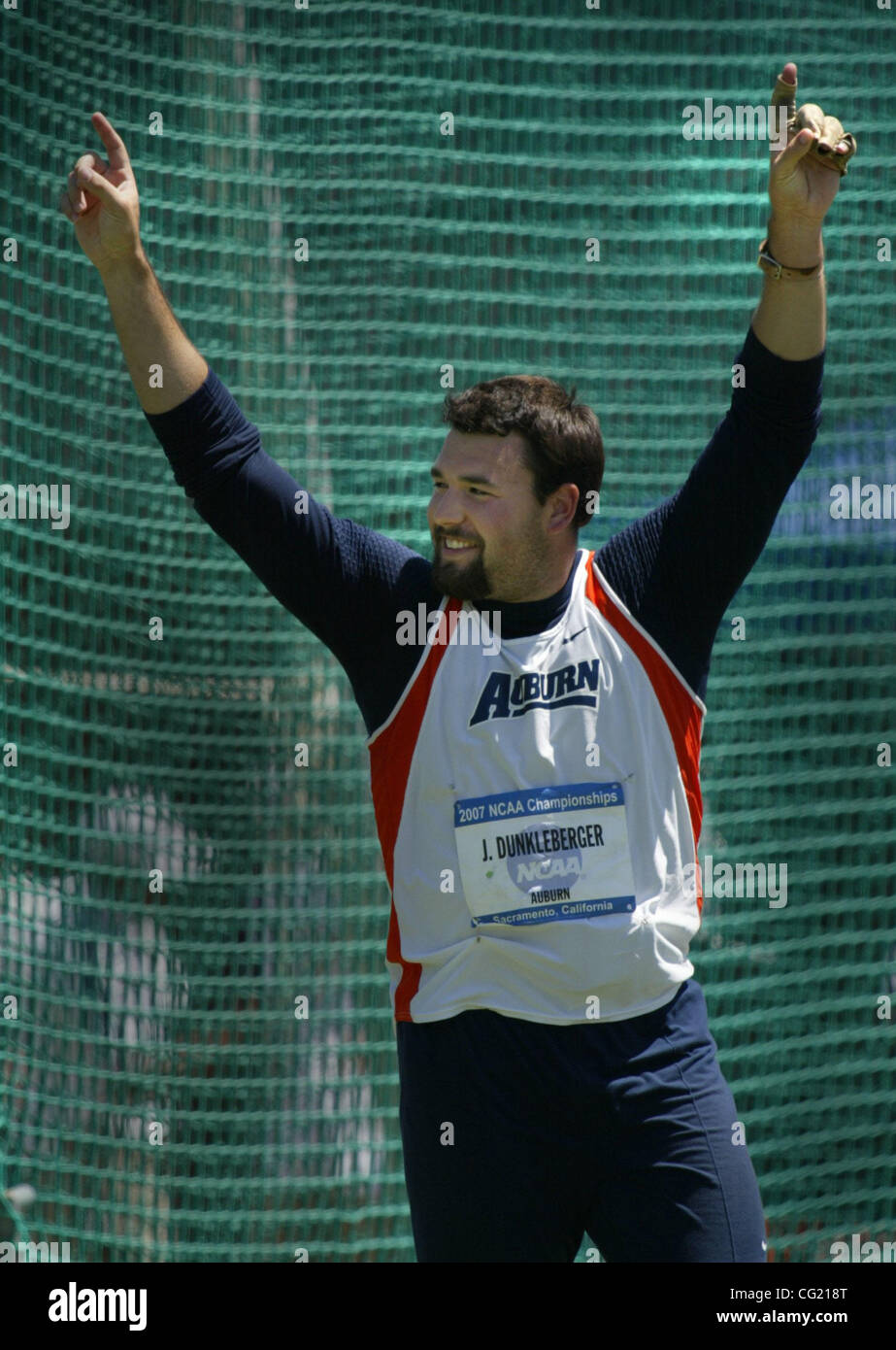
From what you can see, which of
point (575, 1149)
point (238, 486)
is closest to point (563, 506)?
point (238, 486)

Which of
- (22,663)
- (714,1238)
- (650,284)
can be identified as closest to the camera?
(714,1238)

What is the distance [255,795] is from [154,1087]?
0.66 m

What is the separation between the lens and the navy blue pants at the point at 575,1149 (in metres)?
2.07

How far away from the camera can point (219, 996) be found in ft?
11.4

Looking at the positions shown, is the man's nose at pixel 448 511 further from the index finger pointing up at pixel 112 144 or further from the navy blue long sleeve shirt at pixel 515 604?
Answer: the index finger pointing up at pixel 112 144

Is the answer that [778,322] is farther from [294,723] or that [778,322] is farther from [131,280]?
[294,723]

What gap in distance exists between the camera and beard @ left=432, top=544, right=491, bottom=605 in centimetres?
226

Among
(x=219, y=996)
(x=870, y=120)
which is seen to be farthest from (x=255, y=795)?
(x=870, y=120)

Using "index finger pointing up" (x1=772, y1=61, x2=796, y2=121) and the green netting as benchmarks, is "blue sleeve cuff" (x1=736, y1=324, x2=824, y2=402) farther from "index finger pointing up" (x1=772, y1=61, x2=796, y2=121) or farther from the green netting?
the green netting

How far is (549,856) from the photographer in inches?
86.1

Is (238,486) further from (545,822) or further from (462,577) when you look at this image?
(545,822)

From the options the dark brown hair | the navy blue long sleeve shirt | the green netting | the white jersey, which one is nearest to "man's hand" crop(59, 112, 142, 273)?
the navy blue long sleeve shirt

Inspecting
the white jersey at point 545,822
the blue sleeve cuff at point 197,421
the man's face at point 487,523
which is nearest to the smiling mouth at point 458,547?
the man's face at point 487,523

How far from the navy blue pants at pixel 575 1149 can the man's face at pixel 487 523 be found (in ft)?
1.99
